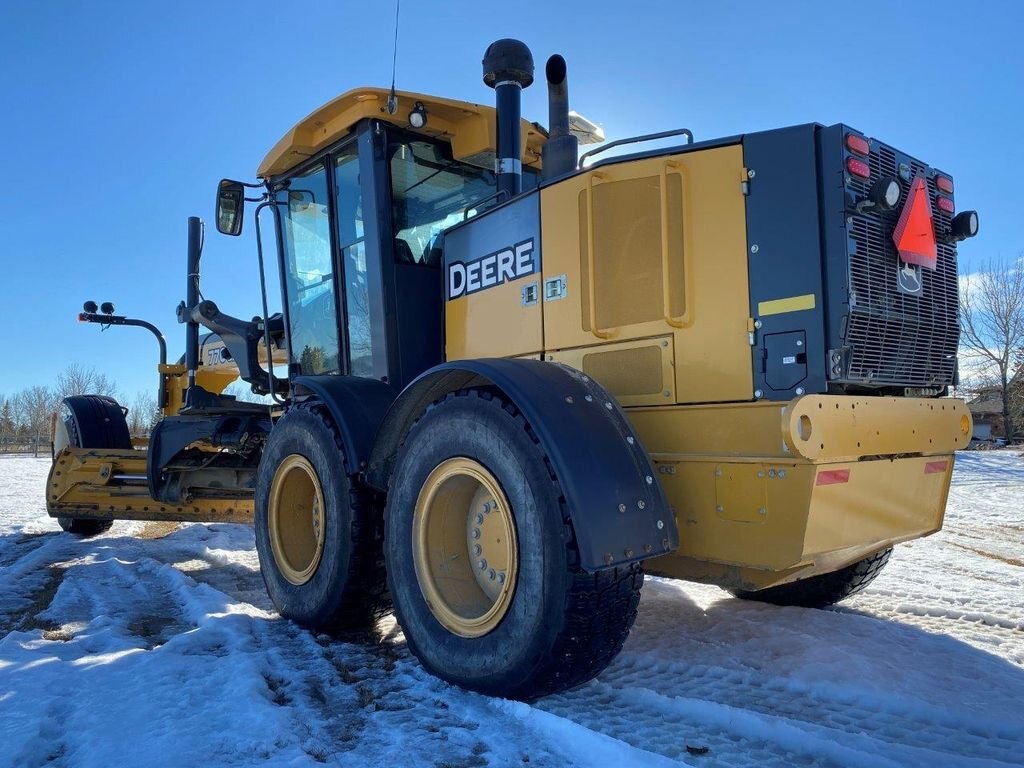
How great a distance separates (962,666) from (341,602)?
2.83m

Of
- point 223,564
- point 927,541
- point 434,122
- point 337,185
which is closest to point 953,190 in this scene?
point 434,122

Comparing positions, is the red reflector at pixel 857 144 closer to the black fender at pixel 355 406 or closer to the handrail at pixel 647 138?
the handrail at pixel 647 138

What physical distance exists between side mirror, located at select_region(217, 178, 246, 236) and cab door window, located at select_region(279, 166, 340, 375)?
0.94ft

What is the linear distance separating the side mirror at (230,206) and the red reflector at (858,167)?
3.98 m

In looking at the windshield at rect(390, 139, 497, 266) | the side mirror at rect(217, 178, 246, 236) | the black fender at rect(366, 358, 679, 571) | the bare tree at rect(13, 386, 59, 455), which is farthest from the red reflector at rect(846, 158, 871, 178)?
the bare tree at rect(13, 386, 59, 455)

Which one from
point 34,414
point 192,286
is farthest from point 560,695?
point 34,414

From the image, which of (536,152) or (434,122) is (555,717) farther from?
(536,152)

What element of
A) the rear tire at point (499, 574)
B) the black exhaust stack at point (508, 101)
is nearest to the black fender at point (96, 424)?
the black exhaust stack at point (508, 101)

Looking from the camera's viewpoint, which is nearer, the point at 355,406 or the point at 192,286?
the point at 355,406

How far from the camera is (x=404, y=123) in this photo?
4.35 m

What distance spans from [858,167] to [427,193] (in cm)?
254

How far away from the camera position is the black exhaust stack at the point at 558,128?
4121mm

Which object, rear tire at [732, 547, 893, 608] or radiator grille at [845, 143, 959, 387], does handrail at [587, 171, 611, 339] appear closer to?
radiator grille at [845, 143, 959, 387]

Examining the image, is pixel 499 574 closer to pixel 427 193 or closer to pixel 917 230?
pixel 917 230
